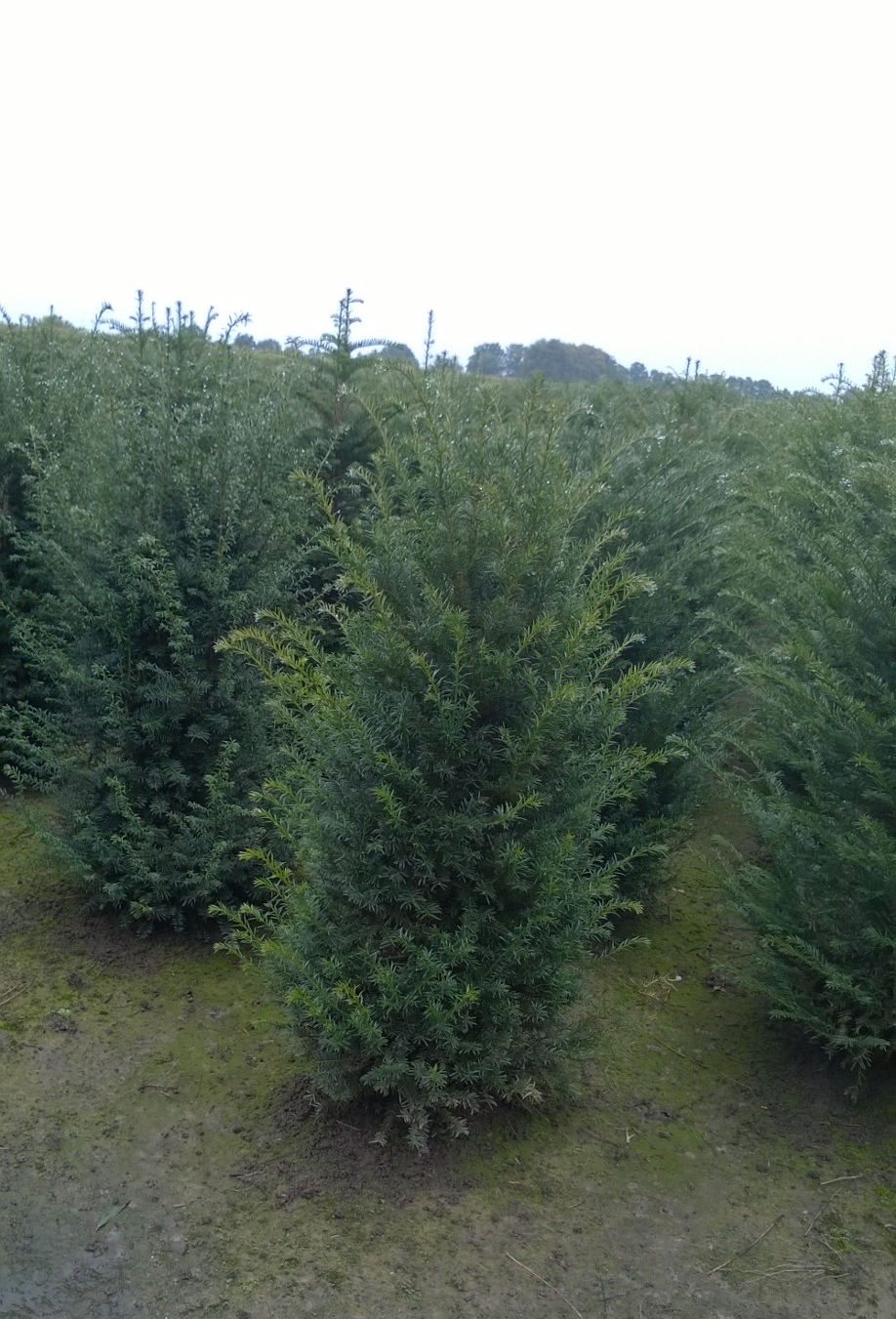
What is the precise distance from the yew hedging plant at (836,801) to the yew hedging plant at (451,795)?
0.80 metres

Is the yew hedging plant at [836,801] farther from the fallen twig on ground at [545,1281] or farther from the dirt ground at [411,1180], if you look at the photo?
the fallen twig on ground at [545,1281]

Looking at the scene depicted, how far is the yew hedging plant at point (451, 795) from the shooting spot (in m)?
3.64

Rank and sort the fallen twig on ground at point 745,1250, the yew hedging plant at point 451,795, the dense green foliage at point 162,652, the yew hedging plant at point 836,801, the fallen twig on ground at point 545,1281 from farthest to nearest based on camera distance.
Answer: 1. the dense green foliage at point 162,652
2. the yew hedging plant at point 836,801
3. the yew hedging plant at point 451,795
4. the fallen twig on ground at point 745,1250
5. the fallen twig on ground at point 545,1281

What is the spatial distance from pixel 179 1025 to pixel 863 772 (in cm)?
290

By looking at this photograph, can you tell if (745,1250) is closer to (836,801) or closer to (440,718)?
(836,801)

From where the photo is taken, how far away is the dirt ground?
327cm

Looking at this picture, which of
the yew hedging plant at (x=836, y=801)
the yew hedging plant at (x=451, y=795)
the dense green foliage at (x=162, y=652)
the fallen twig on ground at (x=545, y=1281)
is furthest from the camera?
the dense green foliage at (x=162, y=652)

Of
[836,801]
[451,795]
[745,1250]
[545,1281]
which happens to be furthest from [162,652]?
[745,1250]

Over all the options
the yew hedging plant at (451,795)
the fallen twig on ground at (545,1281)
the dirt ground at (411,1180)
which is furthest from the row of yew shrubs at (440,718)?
the fallen twig on ground at (545,1281)

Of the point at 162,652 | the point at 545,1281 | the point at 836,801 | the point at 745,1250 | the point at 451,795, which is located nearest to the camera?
the point at 545,1281

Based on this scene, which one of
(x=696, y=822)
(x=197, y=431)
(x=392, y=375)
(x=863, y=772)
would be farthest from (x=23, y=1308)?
(x=392, y=375)

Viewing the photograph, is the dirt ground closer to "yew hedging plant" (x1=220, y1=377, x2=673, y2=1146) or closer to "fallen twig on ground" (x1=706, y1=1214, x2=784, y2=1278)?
"fallen twig on ground" (x1=706, y1=1214, x2=784, y2=1278)

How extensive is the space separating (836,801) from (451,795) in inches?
60.7

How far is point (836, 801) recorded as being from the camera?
4.26 m
